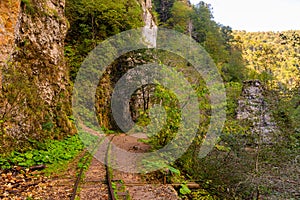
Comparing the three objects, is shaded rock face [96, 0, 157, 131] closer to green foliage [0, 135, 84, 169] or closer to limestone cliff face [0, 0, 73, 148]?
limestone cliff face [0, 0, 73, 148]

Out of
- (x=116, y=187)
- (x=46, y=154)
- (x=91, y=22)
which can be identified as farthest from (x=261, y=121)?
(x=91, y=22)

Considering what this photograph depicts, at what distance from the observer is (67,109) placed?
46.1ft

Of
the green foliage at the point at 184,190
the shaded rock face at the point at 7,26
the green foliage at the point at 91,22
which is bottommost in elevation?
the green foliage at the point at 184,190

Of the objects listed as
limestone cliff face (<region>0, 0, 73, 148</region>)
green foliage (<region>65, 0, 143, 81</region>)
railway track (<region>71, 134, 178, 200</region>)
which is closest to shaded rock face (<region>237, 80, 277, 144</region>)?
railway track (<region>71, 134, 178, 200</region>)

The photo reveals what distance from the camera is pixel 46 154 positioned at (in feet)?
28.8

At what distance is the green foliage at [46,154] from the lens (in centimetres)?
744

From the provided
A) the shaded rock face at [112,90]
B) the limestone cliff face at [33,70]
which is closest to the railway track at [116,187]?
the limestone cliff face at [33,70]

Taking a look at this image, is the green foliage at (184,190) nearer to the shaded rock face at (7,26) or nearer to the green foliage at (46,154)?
the green foliage at (46,154)

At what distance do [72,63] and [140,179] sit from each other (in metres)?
13.8

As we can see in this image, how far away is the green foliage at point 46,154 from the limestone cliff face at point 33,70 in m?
0.53

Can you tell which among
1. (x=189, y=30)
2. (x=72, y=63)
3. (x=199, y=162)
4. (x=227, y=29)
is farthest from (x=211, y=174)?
(x=227, y=29)

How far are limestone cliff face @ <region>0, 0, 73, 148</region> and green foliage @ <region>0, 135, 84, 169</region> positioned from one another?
1.75ft

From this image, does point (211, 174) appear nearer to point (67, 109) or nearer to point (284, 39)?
point (284, 39)

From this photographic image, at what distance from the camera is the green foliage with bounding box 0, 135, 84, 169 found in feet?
24.4
